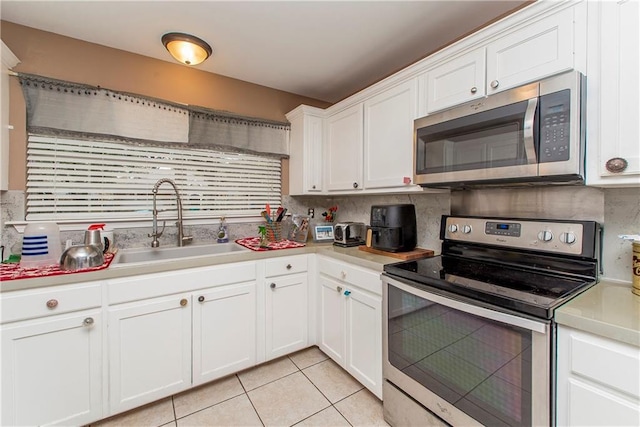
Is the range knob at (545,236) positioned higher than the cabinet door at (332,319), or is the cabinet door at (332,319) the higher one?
the range knob at (545,236)

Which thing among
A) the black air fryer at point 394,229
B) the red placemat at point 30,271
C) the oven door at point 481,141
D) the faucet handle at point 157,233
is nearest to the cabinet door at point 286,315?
the black air fryer at point 394,229

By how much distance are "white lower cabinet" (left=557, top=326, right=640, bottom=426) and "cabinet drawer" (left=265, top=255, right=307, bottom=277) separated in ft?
4.97

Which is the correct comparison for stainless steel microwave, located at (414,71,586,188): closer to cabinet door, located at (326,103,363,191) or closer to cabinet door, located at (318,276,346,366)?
cabinet door, located at (326,103,363,191)

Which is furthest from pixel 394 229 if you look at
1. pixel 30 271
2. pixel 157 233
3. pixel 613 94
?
pixel 30 271

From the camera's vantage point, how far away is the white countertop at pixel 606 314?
800 mm

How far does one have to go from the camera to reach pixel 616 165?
3.32ft

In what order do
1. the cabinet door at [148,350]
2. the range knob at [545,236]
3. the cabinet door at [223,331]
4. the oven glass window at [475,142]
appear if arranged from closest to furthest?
the oven glass window at [475,142] < the range knob at [545,236] < the cabinet door at [148,350] < the cabinet door at [223,331]

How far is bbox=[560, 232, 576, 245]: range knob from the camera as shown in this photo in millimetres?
1233

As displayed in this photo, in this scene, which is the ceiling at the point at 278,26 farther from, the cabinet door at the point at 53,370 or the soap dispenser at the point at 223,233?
the cabinet door at the point at 53,370

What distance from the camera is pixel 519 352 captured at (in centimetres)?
99

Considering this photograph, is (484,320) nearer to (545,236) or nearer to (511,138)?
(545,236)

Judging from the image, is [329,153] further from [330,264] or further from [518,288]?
[518,288]

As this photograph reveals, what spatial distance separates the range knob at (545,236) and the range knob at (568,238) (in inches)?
1.6

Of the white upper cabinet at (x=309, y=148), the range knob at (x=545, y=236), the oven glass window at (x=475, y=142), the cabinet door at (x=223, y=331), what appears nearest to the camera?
the oven glass window at (x=475, y=142)
